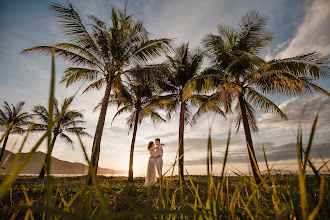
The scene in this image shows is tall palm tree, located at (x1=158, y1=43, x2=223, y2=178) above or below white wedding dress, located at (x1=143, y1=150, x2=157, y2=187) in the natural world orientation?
above

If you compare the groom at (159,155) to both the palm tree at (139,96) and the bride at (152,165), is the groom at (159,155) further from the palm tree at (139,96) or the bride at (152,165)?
the palm tree at (139,96)

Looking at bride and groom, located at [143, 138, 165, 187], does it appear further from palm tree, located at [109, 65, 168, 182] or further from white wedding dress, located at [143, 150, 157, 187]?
palm tree, located at [109, 65, 168, 182]

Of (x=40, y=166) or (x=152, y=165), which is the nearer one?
(x=152, y=165)

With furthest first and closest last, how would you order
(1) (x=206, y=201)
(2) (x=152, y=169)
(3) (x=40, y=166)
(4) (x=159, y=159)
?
1. (3) (x=40, y=166)
2. (4) (x=159, y=159)
3. (2) (x=152, y=169)
4. (1) (x=206, y=201)

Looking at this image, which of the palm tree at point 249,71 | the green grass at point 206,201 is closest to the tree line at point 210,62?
the palm tree at point 249,71

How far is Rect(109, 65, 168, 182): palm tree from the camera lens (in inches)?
337

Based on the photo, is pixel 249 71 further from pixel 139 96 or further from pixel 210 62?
pixel 139 96

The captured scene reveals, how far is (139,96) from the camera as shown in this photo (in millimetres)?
12953

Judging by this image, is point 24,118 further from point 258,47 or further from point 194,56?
point 258,47

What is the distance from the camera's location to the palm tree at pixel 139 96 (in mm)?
8555

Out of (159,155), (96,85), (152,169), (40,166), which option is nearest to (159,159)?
(159,155)

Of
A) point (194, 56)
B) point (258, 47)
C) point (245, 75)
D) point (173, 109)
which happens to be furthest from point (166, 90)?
point (258, 47)

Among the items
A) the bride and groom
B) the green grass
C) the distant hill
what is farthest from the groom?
the green grass

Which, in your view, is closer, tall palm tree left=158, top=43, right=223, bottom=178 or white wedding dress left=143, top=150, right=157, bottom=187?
white wedding dress left=143, top=150, right=157, bottom=187
